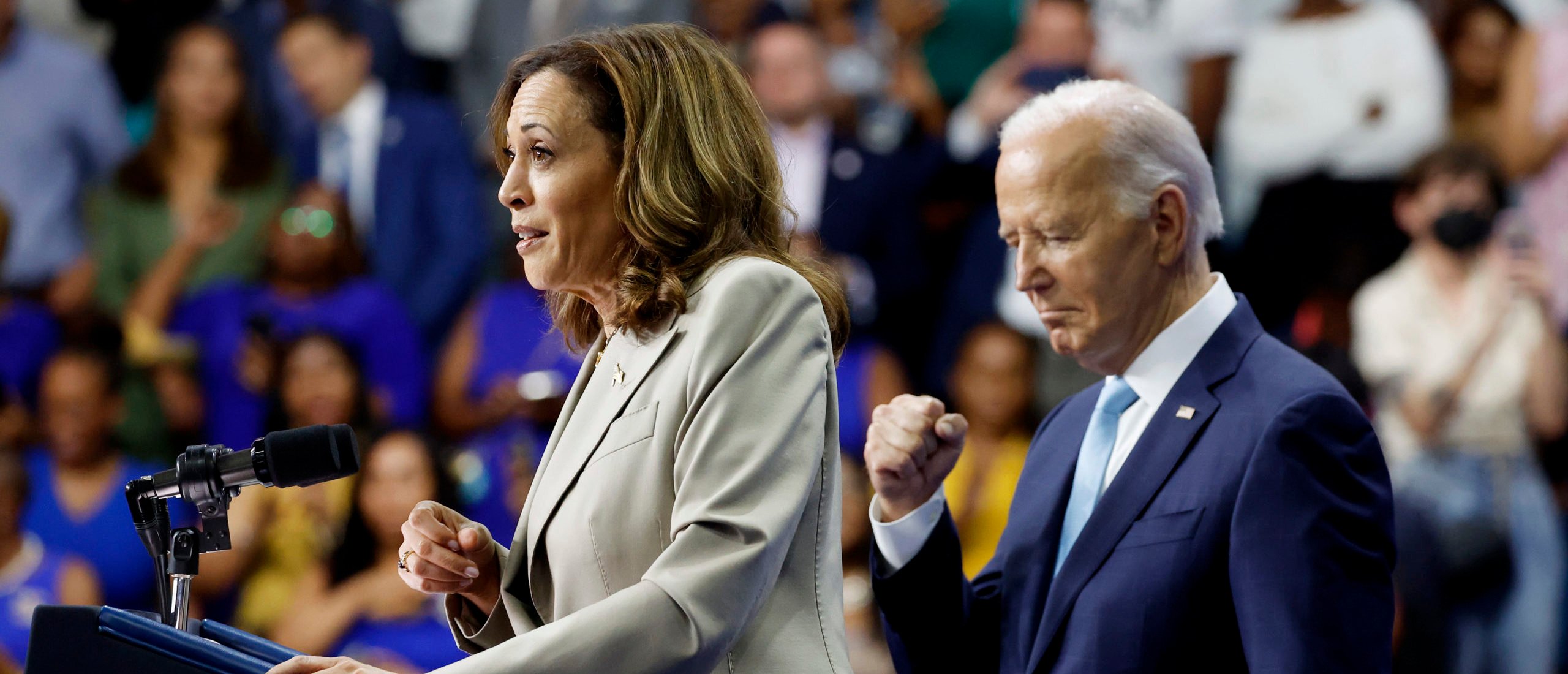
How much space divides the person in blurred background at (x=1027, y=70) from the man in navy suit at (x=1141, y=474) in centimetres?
374

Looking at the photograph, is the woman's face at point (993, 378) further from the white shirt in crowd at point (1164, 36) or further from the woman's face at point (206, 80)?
the woman's face at point (206, 80)

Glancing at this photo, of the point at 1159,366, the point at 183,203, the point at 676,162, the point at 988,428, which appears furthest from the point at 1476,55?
the point at 183,203

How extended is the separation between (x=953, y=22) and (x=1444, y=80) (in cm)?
186

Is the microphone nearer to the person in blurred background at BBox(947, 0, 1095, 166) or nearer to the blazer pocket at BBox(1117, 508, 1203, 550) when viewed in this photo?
the blazer pocket at BBox(1117, 508, 1203, 550)


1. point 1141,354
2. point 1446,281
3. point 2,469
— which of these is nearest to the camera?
point 1141,354

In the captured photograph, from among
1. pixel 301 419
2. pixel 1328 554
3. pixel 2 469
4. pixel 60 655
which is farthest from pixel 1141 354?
pixel 2 469

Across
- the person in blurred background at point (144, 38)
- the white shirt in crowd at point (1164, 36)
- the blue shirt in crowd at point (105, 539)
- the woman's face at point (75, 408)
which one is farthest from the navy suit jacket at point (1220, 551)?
the person in blurred background at point (144, 38)

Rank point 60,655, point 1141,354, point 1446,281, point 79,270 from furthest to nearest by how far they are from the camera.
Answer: point 79,270
point 1446,281
point 1141,354
point 60,655

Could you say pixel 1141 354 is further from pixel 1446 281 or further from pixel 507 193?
pixel 1446 281

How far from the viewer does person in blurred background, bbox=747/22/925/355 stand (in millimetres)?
5938

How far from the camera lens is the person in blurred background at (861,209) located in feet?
19.5

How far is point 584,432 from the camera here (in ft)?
5.65

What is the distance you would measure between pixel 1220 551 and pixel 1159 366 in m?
0.31

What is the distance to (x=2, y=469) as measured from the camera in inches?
243
